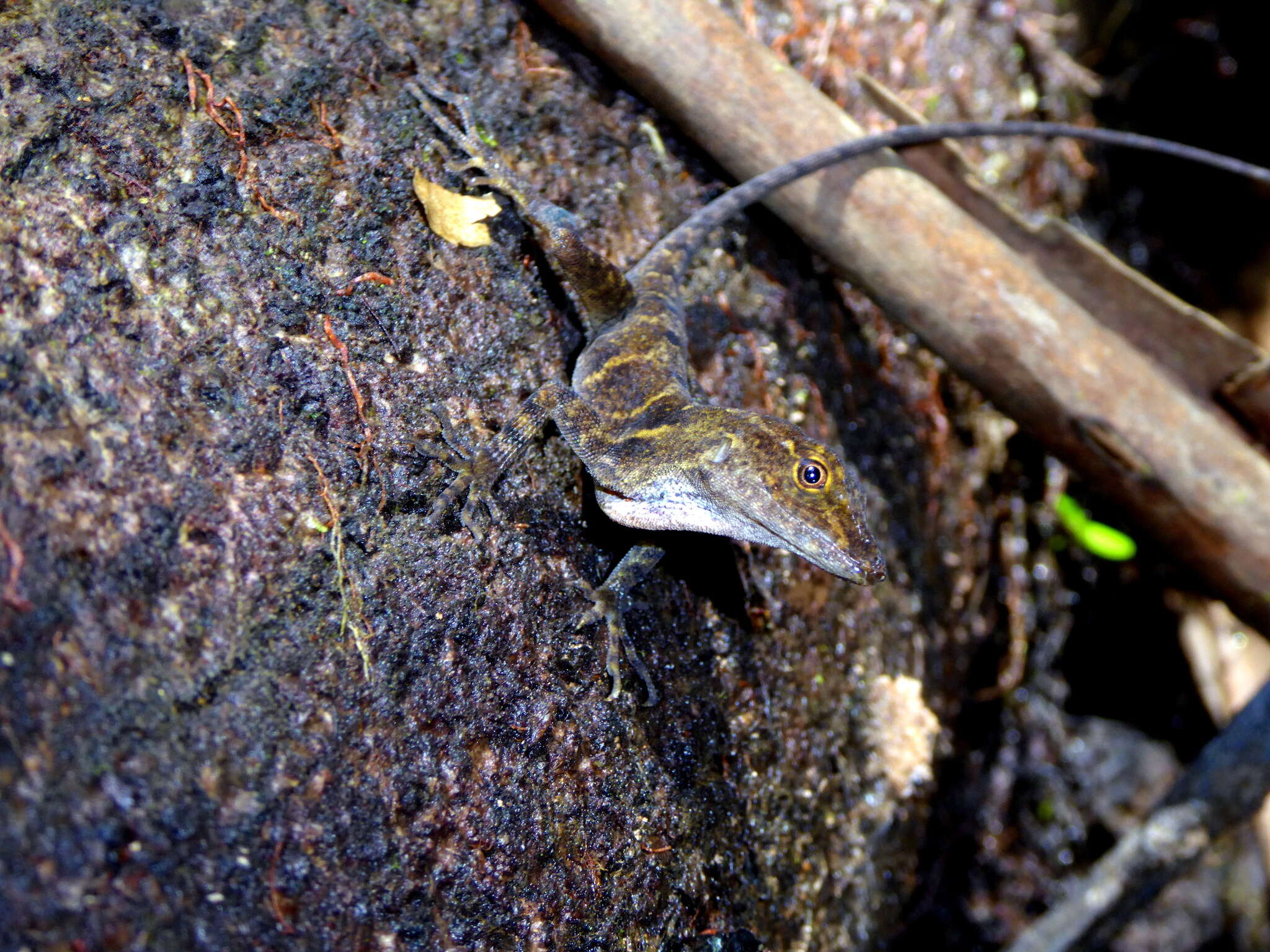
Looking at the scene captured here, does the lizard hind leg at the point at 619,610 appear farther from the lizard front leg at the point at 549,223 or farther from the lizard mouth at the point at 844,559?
the lizard front leg at the point at 549,223

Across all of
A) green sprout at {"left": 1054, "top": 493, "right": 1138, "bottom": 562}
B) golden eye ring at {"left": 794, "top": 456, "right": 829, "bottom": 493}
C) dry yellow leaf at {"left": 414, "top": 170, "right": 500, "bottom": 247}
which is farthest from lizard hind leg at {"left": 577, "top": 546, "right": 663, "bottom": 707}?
green sprout at {"left": 1054, "top": 493, "right": 1138, "bottom": 562}

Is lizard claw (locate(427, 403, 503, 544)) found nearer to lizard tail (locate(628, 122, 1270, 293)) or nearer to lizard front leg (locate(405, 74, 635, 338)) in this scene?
lizard front leg (locate(405, 74, 635, 338))

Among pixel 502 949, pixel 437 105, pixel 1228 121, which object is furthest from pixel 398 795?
pixel 1228 121

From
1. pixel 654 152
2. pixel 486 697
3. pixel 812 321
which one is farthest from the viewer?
pixel 812 321

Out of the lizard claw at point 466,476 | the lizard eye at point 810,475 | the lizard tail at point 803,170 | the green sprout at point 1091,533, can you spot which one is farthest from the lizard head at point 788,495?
the green sprout at point 1091,533

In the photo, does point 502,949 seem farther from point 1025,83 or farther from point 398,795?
point 1025,83

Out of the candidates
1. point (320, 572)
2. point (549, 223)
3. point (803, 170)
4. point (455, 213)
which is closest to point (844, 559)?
point (320, 572)
